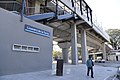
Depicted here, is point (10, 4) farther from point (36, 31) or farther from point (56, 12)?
point (36, 31)

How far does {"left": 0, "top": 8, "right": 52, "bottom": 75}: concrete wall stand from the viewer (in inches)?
403

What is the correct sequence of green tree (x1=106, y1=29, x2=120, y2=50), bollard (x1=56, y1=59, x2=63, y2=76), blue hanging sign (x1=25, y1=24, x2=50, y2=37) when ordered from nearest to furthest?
1. bollard (x1=56, y1=59, x2=63, y2=76)
2. blue hanging sign (x1=25, y1=24, x2=50, y2=37)
3. green tree (x1=106, y1=29, x2=120, y2=50)

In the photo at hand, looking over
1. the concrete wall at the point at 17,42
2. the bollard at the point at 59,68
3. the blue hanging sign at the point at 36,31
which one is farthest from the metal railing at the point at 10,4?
the bollard at the point at 59,68

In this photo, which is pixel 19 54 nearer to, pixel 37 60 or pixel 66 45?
pixel 37 60

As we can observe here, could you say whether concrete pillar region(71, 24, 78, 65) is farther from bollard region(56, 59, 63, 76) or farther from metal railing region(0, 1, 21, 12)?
bollard region(56, 59, 63, 76)

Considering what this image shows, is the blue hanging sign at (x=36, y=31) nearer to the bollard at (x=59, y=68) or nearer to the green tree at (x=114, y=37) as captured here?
the bollard at (x=59, y=68)

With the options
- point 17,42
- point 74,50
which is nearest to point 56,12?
→ point 17,42

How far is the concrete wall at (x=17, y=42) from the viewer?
10.2 meters

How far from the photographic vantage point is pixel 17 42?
37.2 ft

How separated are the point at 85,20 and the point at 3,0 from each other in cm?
1228

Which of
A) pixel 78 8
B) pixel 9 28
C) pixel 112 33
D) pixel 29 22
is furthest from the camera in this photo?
pixel 112 33

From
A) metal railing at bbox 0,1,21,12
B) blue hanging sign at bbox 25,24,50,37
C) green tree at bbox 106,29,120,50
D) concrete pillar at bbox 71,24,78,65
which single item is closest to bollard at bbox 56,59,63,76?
blue hanging sign at bbox 25,24,50,37

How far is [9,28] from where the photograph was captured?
1073cm

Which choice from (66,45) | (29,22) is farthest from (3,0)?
(66,45)
